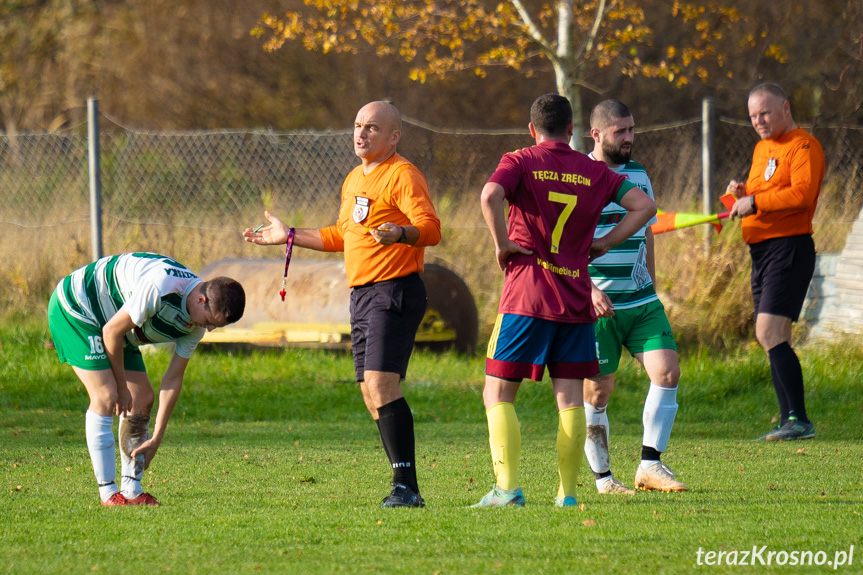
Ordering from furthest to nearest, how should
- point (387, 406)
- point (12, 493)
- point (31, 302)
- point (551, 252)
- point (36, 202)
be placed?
point (36, 202) → point (31, 302) → point (12, 493) → point (387, 406) → point (551, 252)

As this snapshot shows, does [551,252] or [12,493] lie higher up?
[551,252]

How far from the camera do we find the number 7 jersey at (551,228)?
4.83 m

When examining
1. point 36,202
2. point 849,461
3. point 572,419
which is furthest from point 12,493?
point 36,202

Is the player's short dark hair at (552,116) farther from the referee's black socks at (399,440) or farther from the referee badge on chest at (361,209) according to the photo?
the referee's black socks at (399,440)

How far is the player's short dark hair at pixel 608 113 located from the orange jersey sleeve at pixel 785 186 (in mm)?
2284

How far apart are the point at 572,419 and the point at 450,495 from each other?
996mm

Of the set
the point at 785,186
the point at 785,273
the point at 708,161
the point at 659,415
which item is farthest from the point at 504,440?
the point at 708,161

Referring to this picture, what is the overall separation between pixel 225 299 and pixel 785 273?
4455 millimetres

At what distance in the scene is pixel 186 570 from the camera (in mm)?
3766

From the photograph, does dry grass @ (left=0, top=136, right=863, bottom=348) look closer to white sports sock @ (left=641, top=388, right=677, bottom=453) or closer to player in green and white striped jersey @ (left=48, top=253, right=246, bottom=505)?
white sports sock @ (left=641, top=388, right=677, bottom=453)

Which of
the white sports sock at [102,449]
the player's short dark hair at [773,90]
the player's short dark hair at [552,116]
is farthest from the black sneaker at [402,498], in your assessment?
the player's short dark hair at [773,90]

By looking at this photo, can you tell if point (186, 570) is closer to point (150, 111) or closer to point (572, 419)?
point (572, 419)

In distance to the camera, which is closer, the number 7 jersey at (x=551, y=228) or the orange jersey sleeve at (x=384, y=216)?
the number 7 jersey at (x=551, y=228)

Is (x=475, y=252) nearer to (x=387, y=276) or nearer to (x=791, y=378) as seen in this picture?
(x=791, y=378)
